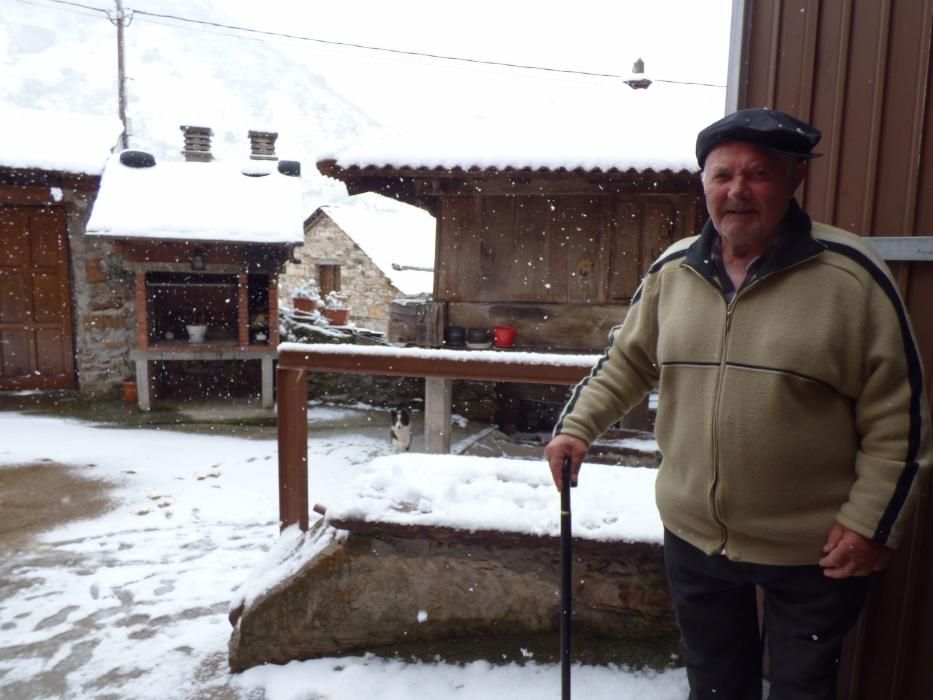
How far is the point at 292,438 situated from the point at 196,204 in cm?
785

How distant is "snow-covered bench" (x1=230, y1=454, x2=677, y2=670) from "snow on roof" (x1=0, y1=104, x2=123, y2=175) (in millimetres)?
9001

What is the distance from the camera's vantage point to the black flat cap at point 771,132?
147cm

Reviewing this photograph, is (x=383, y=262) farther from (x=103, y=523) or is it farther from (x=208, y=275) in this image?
(x=103, y=523)

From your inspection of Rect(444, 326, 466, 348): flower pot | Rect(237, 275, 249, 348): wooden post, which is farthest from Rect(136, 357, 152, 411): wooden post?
Rect(444, 326, 466, 348): flower pot

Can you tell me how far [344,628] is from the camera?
2.64 metres

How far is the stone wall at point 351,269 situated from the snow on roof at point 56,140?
1027 cm

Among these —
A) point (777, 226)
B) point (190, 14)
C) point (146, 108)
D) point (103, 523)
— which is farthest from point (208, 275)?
point (190, 14)

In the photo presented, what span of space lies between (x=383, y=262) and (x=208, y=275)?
1105 cm

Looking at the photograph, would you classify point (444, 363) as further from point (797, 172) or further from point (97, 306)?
point (97, 306)

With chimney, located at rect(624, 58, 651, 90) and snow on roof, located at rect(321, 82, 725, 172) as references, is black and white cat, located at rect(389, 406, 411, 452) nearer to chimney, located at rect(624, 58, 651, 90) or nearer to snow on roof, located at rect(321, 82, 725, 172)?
snow on roof, located at rect(321, 82, 725, 172)

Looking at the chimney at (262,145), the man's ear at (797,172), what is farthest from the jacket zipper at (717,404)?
the chimney at (262,145)

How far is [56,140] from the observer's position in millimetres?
10055

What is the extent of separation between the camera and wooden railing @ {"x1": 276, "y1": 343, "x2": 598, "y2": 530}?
2916 millimetres

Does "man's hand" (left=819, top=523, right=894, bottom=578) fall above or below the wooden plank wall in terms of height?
below
